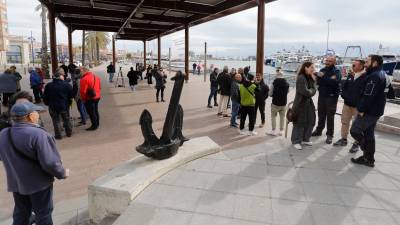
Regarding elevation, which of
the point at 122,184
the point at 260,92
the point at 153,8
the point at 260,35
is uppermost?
the point at 153,8

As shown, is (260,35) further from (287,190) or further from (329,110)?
(287,190)

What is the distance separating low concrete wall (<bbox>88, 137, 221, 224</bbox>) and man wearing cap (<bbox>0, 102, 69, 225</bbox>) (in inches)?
24.4

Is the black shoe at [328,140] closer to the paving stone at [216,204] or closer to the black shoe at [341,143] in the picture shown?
the black shoe at [341,143]

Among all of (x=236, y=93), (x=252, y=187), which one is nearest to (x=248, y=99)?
(x=236, y=93)

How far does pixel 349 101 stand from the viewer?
6.09 m

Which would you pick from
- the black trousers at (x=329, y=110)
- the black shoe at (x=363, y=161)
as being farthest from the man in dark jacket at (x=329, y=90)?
the black shoe at (x=363, y=161)

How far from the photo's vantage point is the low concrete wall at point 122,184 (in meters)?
3.48

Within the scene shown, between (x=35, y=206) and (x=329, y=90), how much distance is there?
5.53m

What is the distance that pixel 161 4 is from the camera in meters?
14.1

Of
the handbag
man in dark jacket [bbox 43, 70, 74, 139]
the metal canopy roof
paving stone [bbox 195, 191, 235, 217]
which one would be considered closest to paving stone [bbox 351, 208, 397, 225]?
paving stone [bbox 195, 191, 235, 217]

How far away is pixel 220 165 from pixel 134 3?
11.3 m

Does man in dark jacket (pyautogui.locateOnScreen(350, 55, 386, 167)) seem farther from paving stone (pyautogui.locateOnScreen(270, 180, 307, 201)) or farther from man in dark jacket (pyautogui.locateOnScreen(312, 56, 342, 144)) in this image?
paving stone (pyautogui.locateOnScreen(270, 180, 307, 201))

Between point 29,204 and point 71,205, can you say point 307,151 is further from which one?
point 29,204

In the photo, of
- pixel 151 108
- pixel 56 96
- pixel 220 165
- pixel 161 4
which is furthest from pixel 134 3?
pixel 220 165
